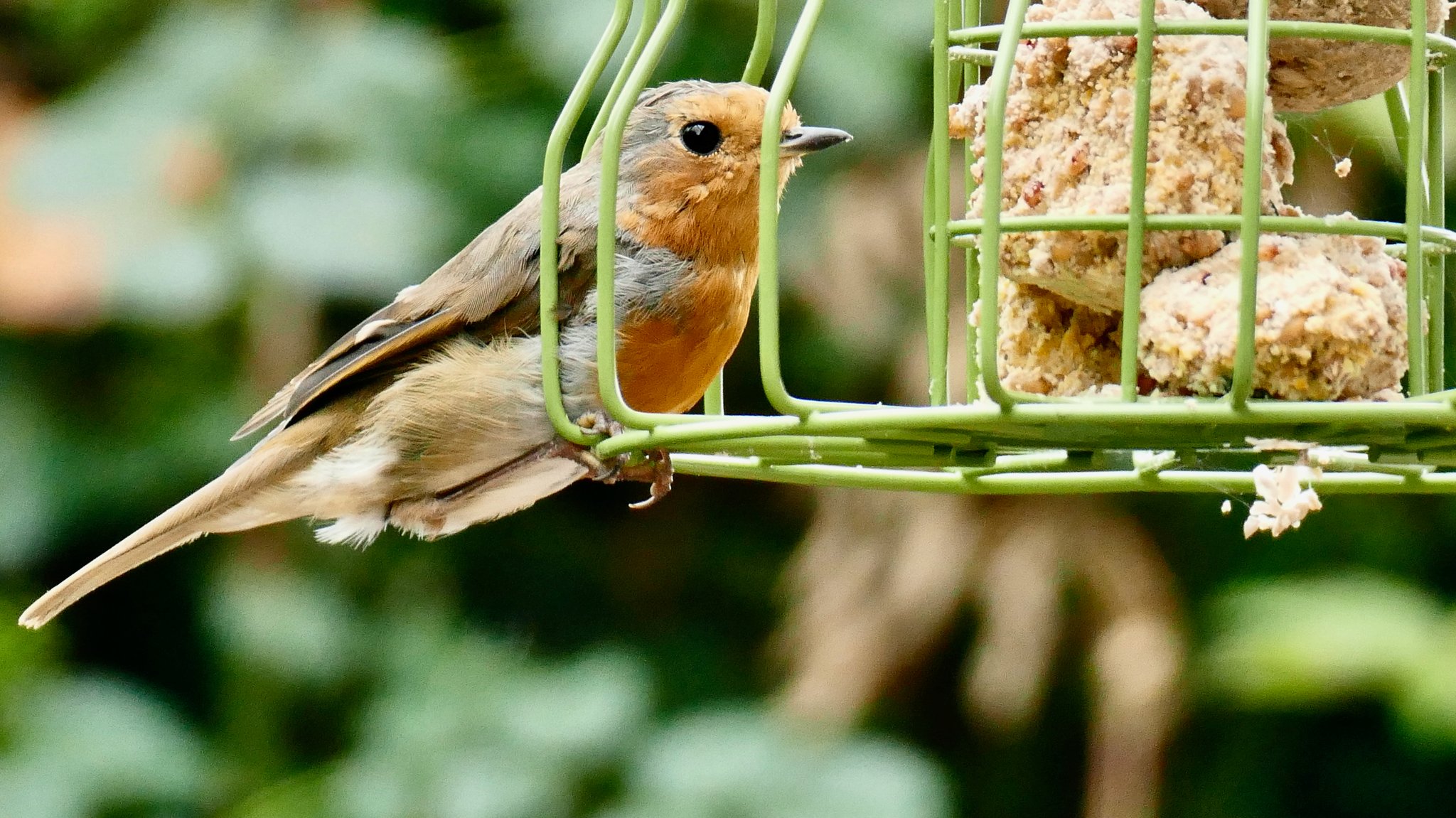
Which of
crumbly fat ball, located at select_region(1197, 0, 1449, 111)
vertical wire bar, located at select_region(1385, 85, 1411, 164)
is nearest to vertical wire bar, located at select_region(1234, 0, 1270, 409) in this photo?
crumbly fat ball, located at select_region(1197, 0, 1449, 111)

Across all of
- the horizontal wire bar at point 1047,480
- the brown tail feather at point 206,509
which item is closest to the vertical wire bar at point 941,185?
the horizontal wire bar at point 1047,480

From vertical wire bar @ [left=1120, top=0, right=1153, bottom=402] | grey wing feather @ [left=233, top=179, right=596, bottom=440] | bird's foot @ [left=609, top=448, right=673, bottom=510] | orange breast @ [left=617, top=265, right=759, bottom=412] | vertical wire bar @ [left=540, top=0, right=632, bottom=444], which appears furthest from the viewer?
grey wing feather @ [left=233, top=179, right=596, bottom=440]

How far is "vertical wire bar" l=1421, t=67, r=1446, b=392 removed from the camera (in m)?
2.84

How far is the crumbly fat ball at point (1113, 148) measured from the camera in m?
2.50

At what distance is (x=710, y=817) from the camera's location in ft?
15.3

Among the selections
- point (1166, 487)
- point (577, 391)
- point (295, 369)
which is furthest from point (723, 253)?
point (295, 369)

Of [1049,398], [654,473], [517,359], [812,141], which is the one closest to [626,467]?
[654,473]

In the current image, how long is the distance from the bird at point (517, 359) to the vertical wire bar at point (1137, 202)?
979 millimetres

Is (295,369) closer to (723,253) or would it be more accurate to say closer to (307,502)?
(307,502)

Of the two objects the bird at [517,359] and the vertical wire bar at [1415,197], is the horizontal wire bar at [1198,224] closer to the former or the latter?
the vertical wire bar at [1415,197]

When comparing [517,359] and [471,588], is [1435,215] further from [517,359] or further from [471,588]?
[471,588]

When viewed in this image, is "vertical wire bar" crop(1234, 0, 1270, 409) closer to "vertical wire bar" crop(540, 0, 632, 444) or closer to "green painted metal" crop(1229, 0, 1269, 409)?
"green painted metal" crop(1229, 0, 1269, 409)

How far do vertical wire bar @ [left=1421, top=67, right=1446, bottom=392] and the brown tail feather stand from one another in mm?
2285

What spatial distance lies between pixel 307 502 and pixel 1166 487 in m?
1.90
